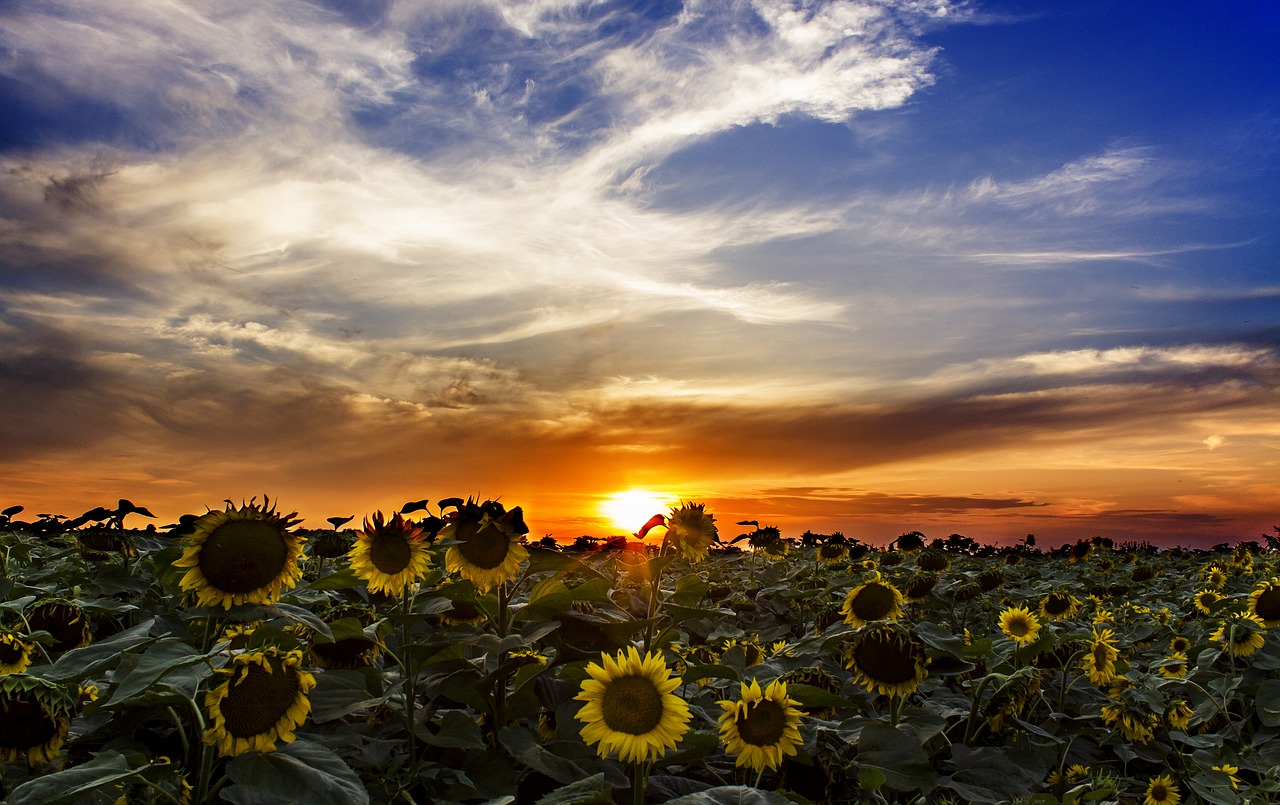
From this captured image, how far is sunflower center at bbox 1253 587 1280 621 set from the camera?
7.43 meters

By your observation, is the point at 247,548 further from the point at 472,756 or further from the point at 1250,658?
the point at 1250,658

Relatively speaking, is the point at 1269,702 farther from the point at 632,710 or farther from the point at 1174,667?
the point at 632,710

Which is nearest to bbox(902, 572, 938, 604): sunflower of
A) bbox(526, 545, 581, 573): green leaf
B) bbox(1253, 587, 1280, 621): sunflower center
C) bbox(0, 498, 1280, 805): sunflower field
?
bbox(0, 498, 1280, 805): sunflower field

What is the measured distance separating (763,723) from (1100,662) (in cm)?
426

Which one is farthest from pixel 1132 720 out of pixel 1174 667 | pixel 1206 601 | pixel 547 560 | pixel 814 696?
pixel 547 560

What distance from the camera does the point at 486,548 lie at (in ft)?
12.7

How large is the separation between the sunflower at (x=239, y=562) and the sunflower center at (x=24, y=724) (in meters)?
0.64

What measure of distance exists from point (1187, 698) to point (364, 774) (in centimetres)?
694

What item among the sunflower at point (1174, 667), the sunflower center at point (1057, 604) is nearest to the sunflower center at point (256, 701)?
the sunflower at point (1174, 667)

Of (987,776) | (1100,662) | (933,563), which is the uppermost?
(933,563)

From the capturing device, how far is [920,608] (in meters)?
8.34

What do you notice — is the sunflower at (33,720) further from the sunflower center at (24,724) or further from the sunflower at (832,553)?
the sunflower at (832,553)

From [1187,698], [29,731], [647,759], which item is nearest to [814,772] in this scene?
[647,759]

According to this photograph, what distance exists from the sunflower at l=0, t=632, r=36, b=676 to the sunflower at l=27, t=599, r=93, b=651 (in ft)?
1.59
